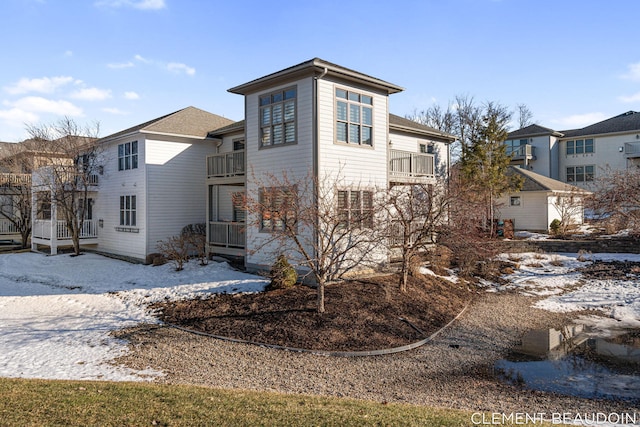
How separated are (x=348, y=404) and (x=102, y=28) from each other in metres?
14.5

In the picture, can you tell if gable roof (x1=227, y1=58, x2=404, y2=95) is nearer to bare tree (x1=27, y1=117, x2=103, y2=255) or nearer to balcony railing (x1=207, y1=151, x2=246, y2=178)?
balcony railing (x1=207, y1=151, x2=246, y2=178)

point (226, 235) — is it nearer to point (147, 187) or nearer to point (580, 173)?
point (147, 187)

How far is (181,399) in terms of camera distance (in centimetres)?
641

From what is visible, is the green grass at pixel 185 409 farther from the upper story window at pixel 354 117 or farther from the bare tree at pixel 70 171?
the bare tree at pixel 70 171

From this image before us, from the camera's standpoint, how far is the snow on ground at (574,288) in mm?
13844

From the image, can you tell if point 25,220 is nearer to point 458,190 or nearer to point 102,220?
point 102,220

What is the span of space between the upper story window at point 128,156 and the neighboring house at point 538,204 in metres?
24.9

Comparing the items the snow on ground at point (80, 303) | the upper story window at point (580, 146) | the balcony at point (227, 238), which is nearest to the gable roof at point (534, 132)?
the upper story window at point (580, 146)

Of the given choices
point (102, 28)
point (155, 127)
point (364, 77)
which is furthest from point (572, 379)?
point (155, 127)

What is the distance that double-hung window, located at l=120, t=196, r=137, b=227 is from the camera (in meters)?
21.6

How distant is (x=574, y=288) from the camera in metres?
17.4

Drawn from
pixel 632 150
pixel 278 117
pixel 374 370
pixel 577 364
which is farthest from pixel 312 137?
pixel 632 150

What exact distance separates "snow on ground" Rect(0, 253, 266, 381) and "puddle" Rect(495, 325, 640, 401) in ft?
24.1

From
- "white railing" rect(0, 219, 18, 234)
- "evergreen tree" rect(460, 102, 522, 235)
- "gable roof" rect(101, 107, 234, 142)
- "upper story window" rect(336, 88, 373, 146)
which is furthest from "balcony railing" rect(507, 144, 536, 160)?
"white railing" rect(0, 219, 18, 234)
